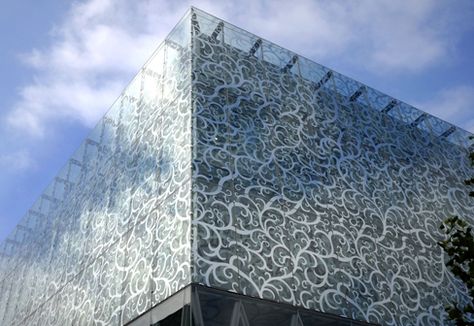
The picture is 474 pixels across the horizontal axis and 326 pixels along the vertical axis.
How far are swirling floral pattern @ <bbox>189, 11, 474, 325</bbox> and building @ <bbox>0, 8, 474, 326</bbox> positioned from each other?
0.09 feet

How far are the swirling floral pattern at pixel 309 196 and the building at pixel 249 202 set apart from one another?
3cm

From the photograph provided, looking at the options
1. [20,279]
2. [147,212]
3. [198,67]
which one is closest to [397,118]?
[198,67]

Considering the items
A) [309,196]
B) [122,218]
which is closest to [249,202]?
[309,196]

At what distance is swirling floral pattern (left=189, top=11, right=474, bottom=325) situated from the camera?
26.2 ft

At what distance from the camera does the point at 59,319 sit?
1110 centimetres

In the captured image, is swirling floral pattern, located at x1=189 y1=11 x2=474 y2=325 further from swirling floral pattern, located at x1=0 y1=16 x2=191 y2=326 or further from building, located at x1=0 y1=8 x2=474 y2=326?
swirling floral pattern, located at x1=0 y1=16 x2=191 y2=326

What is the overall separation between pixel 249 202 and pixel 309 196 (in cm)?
140

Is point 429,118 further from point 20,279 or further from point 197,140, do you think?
point 20,279

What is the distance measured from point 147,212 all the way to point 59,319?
3741 mm

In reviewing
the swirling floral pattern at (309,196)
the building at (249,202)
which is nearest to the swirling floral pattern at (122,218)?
the building at (249,202)

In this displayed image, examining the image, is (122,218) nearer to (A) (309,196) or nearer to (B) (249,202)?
(B) (249,202)

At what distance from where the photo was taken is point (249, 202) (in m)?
8.38

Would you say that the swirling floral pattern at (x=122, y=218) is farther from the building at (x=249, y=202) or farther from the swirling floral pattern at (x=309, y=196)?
the swirling floral pattern at (x=309, y=196)

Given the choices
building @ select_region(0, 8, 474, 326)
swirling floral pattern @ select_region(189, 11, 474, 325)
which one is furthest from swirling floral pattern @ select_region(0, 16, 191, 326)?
swirling floral pattern @ select_region(189, 11, 474, 325)
